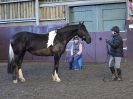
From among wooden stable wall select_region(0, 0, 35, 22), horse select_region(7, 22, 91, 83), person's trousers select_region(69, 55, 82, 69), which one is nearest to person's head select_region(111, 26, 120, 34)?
horse select_region(7, 22, 91, 83)

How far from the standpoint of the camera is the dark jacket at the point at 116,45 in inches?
557

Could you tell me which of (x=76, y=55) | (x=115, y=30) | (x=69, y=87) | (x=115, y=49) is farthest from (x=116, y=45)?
(x=76, y=55)

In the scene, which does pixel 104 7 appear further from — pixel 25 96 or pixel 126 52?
pixel 25 96

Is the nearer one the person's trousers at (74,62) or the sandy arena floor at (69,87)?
the sandy arena floor at (69,87)

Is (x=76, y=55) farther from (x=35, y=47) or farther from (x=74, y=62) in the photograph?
(x=35, y=47)

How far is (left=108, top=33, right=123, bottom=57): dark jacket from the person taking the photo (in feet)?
46.4

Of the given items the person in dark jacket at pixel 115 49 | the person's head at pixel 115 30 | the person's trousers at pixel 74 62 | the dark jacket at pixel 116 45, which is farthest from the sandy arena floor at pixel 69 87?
the person's trousers at pixel 74 62

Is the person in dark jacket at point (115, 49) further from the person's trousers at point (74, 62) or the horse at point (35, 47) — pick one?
the person's trousers at point (74, 62)

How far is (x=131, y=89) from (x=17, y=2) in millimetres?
→ 16395

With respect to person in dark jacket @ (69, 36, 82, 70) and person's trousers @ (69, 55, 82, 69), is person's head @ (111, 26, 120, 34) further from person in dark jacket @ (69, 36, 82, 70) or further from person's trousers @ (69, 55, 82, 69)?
person's trousers @ (69, 55, 82, 69)

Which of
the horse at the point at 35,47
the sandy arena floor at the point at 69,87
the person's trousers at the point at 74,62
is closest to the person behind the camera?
the sandy arena floor at the point at 69,87

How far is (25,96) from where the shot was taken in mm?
11594

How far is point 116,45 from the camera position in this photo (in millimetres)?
14133

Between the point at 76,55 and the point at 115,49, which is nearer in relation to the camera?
the point at 115,49
